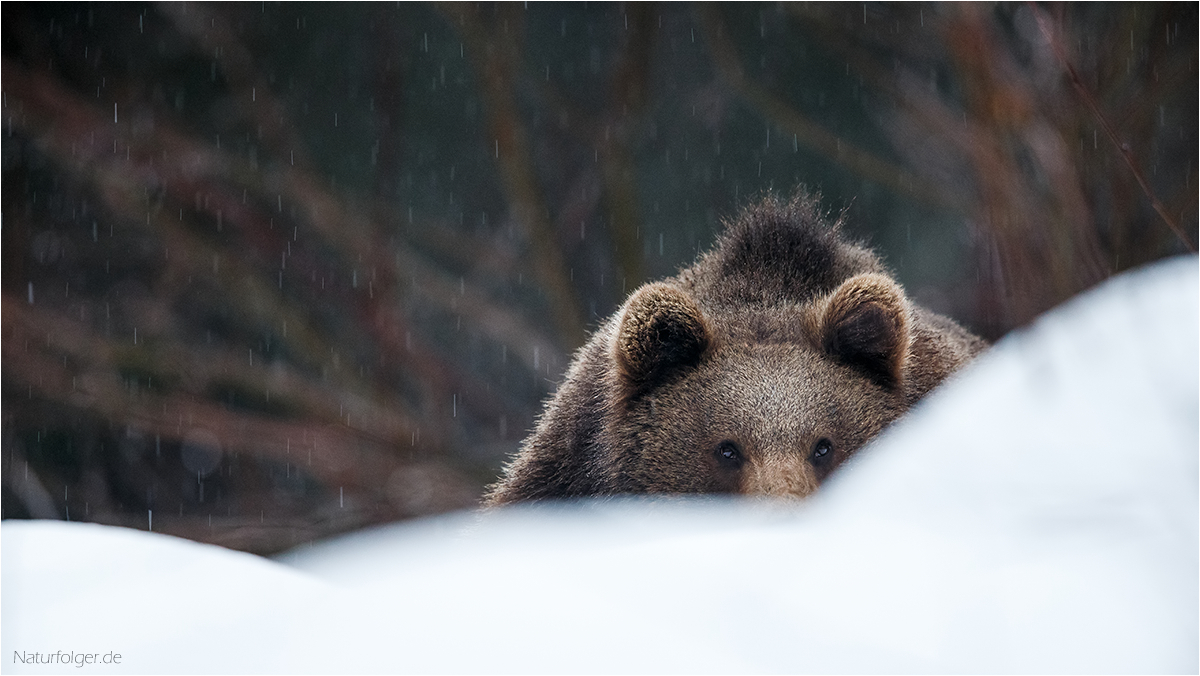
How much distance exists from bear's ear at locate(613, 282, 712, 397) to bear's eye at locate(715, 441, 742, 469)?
1.24ft

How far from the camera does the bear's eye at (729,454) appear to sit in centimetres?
372

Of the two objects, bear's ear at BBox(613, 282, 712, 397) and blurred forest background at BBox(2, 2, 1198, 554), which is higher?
blurred forest background at BBox(2, 2, 1198, 554)

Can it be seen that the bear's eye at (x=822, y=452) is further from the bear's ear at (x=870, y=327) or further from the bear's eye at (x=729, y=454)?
the bear's ear at (x=870, y=327)

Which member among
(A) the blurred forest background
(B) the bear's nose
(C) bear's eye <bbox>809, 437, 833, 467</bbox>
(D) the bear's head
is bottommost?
(B) the bear's nose

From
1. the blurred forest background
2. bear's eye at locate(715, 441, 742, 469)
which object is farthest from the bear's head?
the blurred forest background

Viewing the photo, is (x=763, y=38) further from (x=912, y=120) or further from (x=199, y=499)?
(x=199, y=499)

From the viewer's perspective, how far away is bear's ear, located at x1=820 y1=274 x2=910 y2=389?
388 centimetres

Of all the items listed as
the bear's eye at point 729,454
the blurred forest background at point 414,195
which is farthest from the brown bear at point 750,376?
the blurred forest background at point 414,195

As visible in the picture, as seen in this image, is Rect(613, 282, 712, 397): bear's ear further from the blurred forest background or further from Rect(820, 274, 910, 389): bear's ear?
the blurred forest background

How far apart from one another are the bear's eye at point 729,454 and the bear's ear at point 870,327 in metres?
0.55

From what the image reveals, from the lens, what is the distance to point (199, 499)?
1002cm

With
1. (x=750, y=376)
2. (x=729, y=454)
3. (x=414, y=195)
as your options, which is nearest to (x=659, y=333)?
(x=750, y=376)

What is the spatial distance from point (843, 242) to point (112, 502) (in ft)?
24.0

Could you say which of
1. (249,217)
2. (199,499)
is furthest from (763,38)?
(199,499)
